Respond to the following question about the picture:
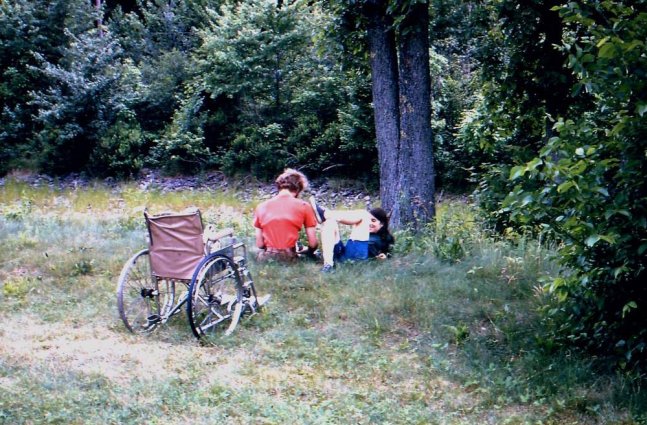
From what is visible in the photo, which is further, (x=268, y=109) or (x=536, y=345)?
(x=268, y=109)

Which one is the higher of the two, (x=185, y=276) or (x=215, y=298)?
(x=185, y=276)

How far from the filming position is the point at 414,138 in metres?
10.3

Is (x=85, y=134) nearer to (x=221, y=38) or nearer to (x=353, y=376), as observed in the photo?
(x=221, y=38)

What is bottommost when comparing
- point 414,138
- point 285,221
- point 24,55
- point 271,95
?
point 285,221

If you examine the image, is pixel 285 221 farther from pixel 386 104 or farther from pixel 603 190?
pixel 603 190

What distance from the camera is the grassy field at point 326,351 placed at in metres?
5.07

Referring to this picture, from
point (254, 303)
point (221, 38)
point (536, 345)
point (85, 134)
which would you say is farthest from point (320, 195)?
point (536, 345)

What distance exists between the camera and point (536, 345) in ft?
20.6

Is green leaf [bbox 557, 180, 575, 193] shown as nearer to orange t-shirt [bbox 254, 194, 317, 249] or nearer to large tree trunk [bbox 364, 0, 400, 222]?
orange t-shirt [bbox 254, 194, 317, 249]

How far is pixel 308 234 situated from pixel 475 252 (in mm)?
1980

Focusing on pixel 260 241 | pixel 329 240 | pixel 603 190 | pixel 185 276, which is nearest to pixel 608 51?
pixel 603 190

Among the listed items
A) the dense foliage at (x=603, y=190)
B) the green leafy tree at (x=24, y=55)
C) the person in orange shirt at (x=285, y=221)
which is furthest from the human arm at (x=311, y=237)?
the green leafy tree at (x=24, y=55)

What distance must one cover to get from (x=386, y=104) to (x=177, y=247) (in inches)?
189

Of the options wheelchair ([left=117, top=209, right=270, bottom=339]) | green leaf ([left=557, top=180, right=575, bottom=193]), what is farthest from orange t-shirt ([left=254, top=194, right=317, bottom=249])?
green leaf ([left=557, top=180, right=575, bottom=193])
